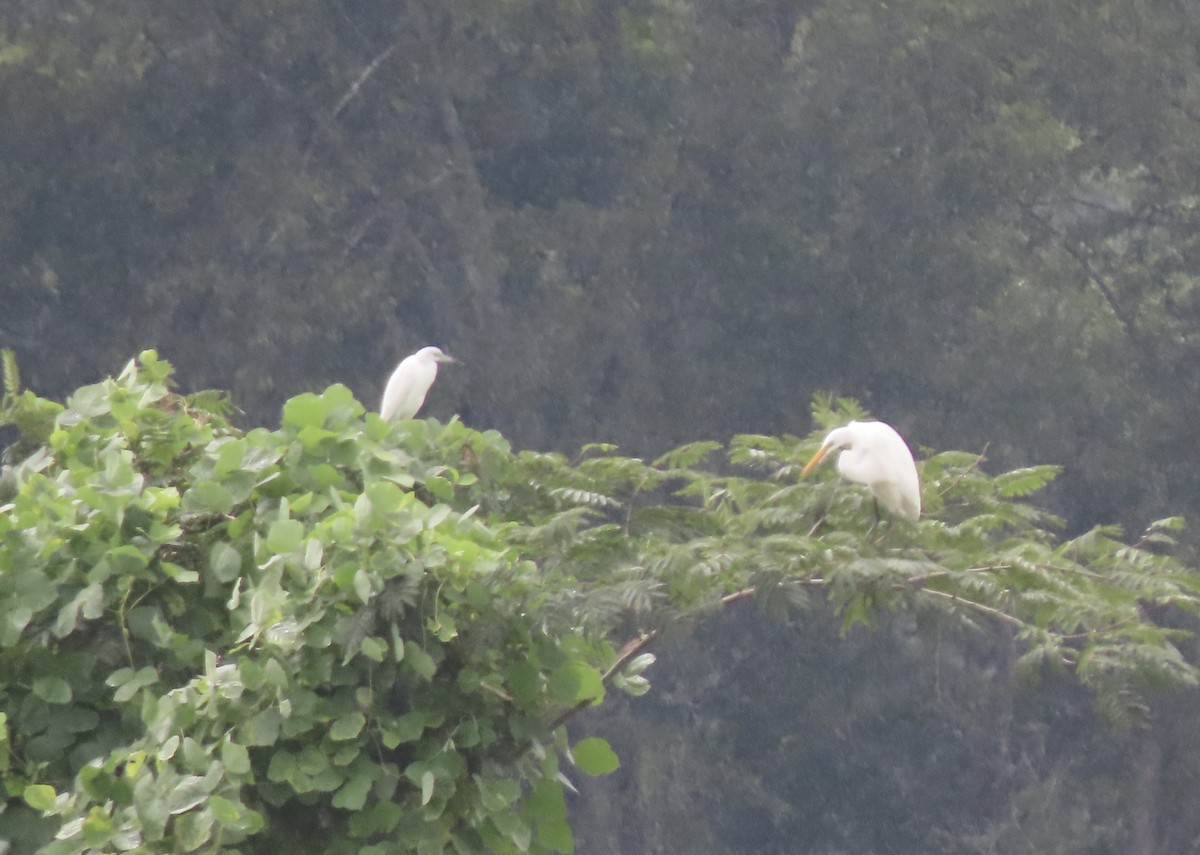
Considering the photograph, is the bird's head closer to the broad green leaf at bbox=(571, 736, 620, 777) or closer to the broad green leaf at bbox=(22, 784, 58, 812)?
the broad green leaf at bbox=(571, 736, 620, 777)

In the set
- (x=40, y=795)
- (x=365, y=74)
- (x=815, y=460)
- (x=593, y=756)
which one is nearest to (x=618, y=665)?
(x=593, y=756)

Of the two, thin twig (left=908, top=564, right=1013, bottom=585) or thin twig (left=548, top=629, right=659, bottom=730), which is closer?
thin twig (left=548, top=629, right=659, bottom=730)

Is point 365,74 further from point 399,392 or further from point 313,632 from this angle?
point 313,632

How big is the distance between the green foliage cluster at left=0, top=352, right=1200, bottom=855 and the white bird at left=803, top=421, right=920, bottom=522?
0.37 meters

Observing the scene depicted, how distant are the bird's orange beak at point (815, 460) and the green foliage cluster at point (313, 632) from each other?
467mm

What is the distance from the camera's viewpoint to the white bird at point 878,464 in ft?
6.64

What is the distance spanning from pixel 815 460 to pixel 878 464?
0.12 m

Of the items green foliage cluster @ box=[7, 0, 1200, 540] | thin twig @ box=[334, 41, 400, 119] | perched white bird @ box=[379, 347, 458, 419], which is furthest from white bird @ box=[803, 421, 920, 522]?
thin twig @ box=[334, 41, 400, 119]

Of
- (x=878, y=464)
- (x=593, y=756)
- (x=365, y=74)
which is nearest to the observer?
(x=593, y=756)

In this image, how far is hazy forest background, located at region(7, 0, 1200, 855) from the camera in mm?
6531

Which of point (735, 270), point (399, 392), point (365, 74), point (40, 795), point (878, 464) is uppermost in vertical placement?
point (878, 464)

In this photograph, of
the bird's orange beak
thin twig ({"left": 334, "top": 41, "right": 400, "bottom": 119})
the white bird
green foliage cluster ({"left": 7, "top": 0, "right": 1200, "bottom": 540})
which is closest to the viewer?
the white bird

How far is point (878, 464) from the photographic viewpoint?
6.91 ft

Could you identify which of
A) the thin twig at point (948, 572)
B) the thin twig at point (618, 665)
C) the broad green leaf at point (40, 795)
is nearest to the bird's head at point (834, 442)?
the thin twig at point (948, 572)
